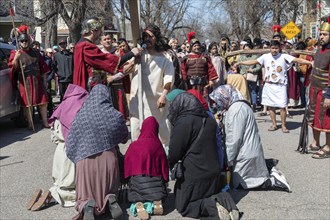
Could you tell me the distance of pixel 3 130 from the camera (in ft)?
34.0

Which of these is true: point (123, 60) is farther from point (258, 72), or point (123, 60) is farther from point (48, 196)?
point (258, 72)

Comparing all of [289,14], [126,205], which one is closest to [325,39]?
[126,205]

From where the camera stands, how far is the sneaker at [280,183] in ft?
18.5

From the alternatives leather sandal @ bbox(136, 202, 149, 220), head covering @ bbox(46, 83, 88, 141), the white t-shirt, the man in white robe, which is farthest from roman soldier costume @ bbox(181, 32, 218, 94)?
leather sandal @ bbox(136, 202, 149, 220)

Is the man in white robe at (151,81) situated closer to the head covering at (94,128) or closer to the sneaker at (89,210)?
the head covering at (94,128)

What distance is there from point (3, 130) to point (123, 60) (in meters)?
5.97

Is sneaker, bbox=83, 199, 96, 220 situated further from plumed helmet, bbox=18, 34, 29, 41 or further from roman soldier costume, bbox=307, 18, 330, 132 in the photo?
plumed helmet, bbox=18, 34, 29, 41

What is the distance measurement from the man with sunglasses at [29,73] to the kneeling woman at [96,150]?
5239 millimetres

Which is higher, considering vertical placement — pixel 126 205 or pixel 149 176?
pixel 149 176

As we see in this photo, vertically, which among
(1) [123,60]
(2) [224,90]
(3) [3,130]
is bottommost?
(3) [3,130]

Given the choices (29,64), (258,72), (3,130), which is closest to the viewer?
(29,64)

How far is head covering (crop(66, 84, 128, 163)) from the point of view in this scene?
471cm

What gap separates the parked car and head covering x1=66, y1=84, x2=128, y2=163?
511 centimetres

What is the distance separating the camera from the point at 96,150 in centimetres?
475
